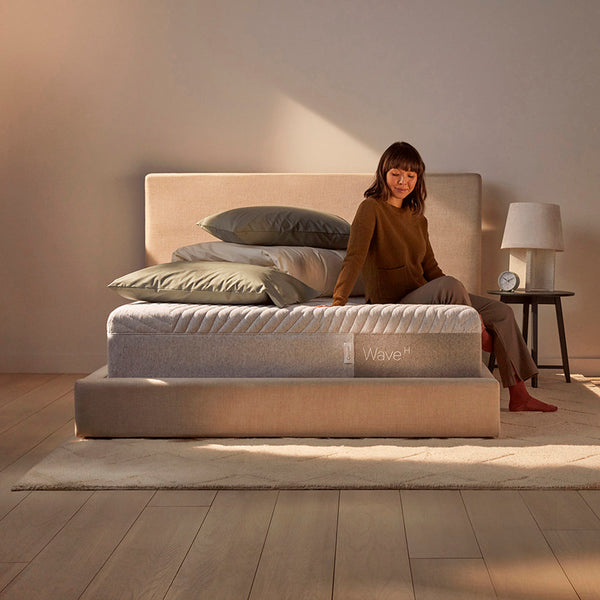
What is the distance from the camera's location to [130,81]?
14.5 ft

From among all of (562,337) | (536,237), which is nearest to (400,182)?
(536,237)

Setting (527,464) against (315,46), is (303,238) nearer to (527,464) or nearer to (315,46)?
(315,46)

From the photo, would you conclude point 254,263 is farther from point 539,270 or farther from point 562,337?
point 562,337

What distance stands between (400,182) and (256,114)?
1.46 meters

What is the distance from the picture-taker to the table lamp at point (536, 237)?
13.3 feet

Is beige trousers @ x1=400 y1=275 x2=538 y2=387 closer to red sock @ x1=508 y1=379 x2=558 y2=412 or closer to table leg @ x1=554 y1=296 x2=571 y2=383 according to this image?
red sock @ x1=508 y1=379 x2=558 y2=412

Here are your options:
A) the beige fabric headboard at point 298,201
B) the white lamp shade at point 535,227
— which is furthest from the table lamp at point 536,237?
the beige fabric headboard at point 298,201

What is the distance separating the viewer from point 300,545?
1.88 meters

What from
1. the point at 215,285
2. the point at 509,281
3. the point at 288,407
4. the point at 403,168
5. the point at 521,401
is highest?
the point at 403,168

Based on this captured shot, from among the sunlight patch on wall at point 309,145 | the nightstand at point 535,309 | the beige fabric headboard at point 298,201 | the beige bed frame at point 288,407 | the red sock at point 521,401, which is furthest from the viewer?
the sunlight patch on wall at point 309,145

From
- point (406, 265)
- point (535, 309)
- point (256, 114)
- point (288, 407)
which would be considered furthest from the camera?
point (256, 114)

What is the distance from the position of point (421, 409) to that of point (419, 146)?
1.98m

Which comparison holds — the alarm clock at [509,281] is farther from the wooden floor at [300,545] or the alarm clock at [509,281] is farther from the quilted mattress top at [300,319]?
the wooden floor at [300,545]

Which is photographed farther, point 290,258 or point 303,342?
point 290,258
